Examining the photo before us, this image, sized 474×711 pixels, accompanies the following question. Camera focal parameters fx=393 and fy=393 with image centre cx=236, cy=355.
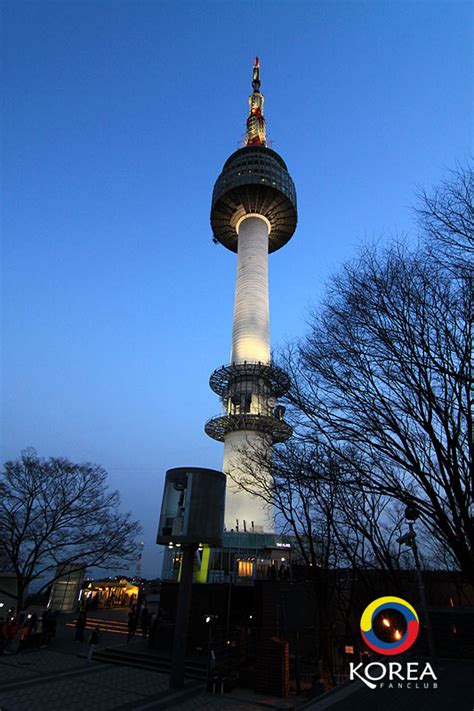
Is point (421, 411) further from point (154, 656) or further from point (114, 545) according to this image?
point (114, 545)

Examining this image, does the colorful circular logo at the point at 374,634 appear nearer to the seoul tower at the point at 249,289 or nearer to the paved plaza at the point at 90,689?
the paved plaza at the point at 90,689

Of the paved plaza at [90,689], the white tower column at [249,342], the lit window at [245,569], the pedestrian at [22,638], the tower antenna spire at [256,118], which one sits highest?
the tower antenna spire at [256,118]

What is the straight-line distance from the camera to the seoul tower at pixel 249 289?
3825cm

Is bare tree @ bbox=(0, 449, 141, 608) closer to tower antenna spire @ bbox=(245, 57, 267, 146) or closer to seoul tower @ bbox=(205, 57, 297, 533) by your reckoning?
seoul tower @ bbox=(205, 57, 297, 533)

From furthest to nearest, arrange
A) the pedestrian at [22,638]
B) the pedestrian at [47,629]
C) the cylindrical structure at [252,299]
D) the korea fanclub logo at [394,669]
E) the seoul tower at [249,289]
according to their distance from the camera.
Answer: the cylindrical structure at [252,299]
the seoul tower at [249,289]
the pedestrian at [47,629]
the pedestrian at [22,638]
the korea fanclub logo at [394,669]

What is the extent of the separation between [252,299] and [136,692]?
1552 inches

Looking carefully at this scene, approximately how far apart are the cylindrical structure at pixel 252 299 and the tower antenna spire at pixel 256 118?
17756 millimetres

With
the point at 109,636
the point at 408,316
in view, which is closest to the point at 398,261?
the point at 408,316

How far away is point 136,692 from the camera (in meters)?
13.6

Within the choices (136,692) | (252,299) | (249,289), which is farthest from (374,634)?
(249,289)

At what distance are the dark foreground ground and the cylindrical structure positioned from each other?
97.4 feet

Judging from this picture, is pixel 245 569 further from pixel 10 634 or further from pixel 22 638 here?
pixel 10 634

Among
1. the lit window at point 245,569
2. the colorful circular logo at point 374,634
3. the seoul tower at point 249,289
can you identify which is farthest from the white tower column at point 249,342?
the colorful circular logo at point 374,634

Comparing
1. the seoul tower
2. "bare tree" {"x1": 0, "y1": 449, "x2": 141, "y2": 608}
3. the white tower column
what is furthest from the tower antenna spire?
"bare tree" {"x1": 0, "y1": 449, "x2": 141, "y2": 608}
